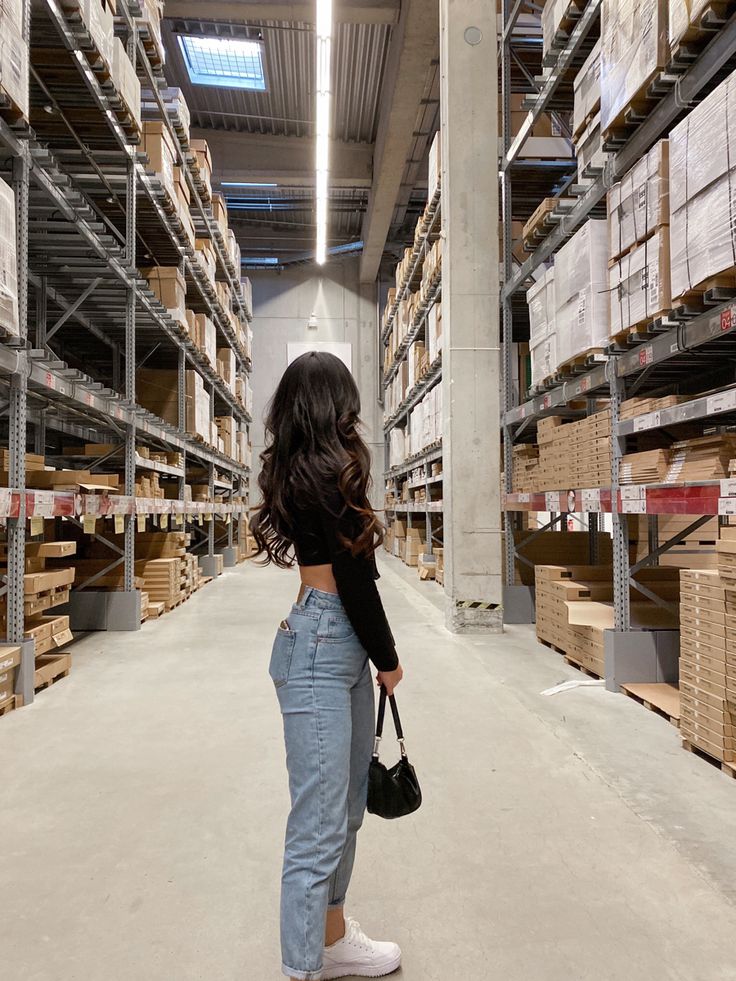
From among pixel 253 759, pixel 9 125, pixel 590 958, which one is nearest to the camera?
pixel 590 958

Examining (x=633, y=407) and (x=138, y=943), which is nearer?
(x=138, y=943)

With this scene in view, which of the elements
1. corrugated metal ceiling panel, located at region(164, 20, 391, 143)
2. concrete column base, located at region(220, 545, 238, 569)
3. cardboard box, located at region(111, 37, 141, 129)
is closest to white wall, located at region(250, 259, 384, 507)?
concrete column base, located at region(220, 545, 238, 569)

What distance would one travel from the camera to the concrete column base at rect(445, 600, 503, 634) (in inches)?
271

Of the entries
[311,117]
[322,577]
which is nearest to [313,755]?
[322,577]

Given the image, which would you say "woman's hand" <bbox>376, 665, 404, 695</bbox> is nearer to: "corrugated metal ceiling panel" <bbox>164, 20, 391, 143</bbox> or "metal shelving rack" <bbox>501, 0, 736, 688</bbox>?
"metal shelving rack" <bbox>501, 0, 736, 688</bbox>

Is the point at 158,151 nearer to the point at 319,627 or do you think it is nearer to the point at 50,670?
the point at 50,670

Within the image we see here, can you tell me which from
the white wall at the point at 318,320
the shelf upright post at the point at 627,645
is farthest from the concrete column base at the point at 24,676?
the white wall at the point at 318,320

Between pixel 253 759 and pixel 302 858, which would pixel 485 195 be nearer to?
pixel 253 759

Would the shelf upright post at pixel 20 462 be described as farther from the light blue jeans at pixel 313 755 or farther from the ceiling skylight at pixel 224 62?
the ceiling skylight at pixel 224 62

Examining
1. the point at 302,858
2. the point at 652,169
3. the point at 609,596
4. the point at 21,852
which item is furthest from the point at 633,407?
the point at 21,852

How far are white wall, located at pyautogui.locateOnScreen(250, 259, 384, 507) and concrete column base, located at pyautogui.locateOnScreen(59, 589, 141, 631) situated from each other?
46.0 ft

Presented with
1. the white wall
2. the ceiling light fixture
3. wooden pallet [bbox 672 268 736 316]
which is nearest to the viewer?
wooden pallet [bbox 672 268 736 316]

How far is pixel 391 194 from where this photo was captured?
15.5 meters

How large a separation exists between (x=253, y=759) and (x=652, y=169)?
3970 mm
